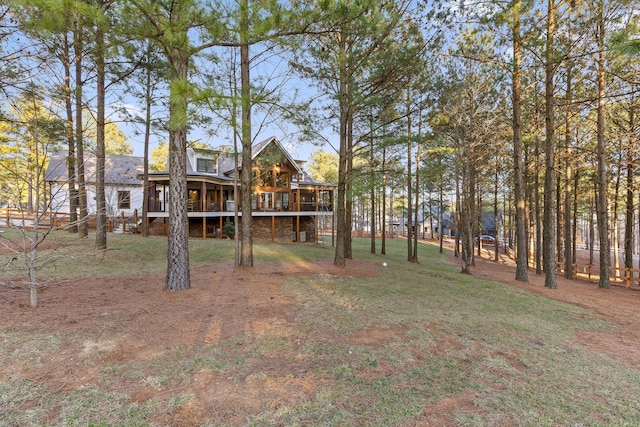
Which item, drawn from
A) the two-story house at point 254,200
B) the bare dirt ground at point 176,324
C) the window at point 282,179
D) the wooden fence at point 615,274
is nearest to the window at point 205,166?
the two-story house at point 254,200

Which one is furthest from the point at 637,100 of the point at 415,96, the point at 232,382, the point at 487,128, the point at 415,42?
the point at 232,382

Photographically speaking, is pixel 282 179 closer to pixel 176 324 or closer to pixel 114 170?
pixel 114 170

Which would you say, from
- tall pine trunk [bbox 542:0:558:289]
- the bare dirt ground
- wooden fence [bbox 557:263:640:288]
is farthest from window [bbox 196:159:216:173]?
wooden fence [bbox 557:263:640:288]

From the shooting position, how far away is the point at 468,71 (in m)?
12.2

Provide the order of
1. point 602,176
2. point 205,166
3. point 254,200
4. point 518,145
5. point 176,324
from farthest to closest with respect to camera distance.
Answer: point 254,200, point 205,166, point 518,145, point 602,176, point 176,324

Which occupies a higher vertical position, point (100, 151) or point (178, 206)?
point (100, 151)

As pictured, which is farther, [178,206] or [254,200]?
[254,200]

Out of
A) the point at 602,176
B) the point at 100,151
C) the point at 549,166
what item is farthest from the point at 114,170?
the point at 602,176

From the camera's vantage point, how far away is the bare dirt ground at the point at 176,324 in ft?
9.50

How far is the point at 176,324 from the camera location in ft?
14.7

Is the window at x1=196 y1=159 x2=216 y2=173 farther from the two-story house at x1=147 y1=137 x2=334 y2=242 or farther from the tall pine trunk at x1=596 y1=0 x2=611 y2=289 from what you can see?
the tall pine trunk at x1=596 y1=0 x2=611 y2=289

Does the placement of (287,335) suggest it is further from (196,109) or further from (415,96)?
(415,96)

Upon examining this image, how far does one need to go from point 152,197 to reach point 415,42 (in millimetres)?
17477

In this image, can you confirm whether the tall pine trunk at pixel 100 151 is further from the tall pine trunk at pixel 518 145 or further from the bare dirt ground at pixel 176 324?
the tall pine trunk at pixel 518 145
